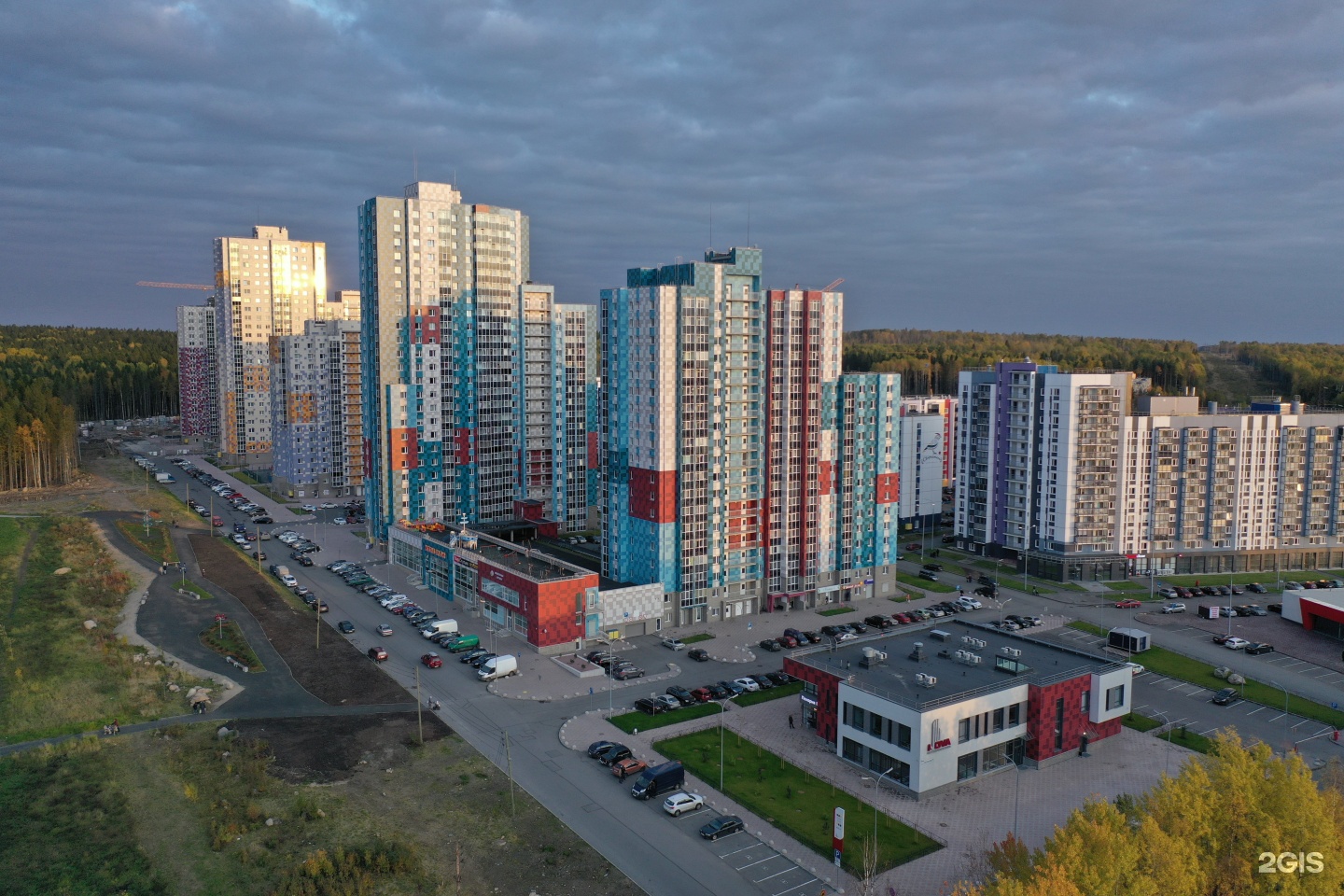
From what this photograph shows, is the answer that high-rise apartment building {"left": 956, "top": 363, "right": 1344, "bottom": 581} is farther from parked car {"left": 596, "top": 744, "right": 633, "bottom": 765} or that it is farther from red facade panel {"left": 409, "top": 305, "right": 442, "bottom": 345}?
red facade panel {"left": 409, "top": 305, "right": 442, "bottom": 345}

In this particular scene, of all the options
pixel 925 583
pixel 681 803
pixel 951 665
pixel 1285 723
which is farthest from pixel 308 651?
pixel 1285 723

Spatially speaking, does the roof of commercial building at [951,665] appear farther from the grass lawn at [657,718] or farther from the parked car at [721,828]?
the parked car at [721,828]

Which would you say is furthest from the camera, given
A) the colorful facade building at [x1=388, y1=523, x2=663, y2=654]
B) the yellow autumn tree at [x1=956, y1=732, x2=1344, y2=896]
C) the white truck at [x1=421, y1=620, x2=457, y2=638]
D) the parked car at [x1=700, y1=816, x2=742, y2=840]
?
the white truck at [x1=421, y1=620, x2=457, y2=638]

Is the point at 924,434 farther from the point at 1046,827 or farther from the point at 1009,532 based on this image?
the point at 1046,827

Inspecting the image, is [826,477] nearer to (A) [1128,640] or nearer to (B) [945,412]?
(A) [1128,640]

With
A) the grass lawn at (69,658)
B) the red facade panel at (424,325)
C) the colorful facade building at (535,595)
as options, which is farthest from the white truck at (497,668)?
the red facade panel at (424,325)

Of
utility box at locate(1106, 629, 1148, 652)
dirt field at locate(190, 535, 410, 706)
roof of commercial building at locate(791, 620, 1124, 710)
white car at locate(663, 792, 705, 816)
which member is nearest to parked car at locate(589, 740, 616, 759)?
white car at locate(663, 792, 705, 816)
